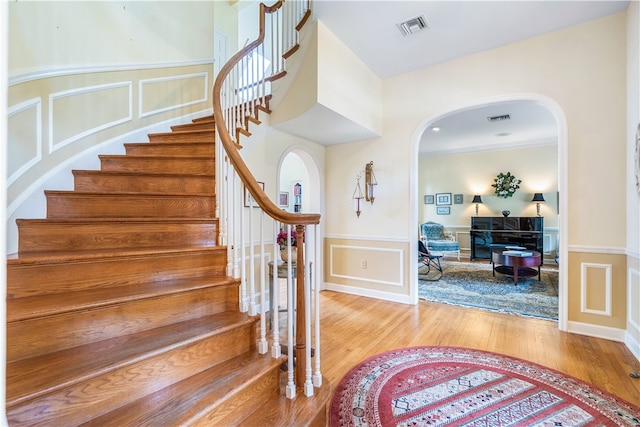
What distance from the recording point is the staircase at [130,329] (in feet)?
3.54

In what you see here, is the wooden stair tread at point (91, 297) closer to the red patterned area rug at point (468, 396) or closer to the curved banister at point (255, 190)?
the curved banister at point (255, 190)

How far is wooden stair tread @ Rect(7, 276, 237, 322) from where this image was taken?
3.83ft

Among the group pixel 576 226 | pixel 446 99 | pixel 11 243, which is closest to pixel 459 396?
pixel 576 226

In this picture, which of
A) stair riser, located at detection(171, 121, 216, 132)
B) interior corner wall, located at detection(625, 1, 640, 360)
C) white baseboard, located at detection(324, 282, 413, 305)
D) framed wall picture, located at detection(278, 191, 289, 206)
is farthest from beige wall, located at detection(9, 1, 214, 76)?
interior corner wall, located at detection(625, 1, 640, 360)

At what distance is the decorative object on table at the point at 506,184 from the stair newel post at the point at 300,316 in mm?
6935

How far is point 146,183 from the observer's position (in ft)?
7.59

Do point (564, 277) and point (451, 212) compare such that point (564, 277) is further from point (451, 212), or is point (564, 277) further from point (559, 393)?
point (451, 212)

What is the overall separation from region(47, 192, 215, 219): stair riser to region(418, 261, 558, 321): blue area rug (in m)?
3.22

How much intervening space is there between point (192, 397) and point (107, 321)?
1.80 feet

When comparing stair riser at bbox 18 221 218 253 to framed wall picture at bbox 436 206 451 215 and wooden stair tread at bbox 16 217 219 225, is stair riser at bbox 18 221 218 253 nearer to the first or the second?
wooden stair tread at bbox 16 217 219 225

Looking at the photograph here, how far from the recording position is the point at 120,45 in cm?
283

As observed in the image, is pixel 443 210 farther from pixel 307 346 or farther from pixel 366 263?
pixel 307 346

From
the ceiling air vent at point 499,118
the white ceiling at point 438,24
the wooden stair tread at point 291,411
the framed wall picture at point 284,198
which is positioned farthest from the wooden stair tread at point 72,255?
the framed wall picture at point 284,198

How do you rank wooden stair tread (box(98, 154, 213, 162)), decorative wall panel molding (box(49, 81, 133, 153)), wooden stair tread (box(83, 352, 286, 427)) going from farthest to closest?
wooden stair tread (box(98, 154, 213, 162)), decorative wall panel molding (box(49, 81, 133, 153)), wooden stair tread (box(83, 352, 286, 427))
